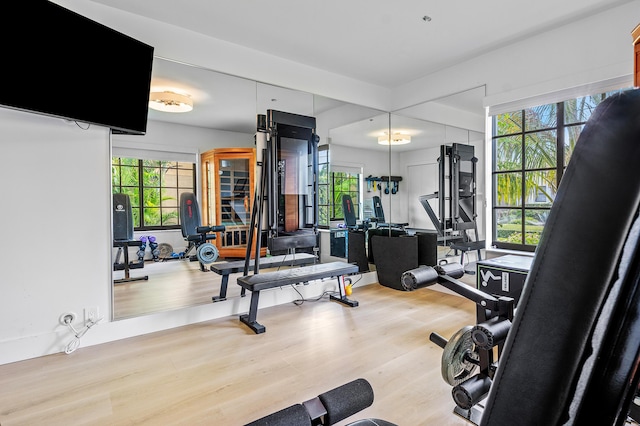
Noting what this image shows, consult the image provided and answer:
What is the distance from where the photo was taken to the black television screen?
207cm

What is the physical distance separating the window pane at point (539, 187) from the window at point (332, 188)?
2.04 meters

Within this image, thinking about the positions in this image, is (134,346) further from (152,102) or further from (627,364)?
(627,364)

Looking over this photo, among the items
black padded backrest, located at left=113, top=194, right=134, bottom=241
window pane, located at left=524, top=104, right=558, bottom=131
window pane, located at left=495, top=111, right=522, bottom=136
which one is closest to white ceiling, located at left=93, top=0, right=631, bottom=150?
window pane, located at left=495, top=111, right=522, bottom=136

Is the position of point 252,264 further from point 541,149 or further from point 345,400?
point 541,149

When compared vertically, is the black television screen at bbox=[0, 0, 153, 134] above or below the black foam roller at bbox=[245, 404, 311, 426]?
above

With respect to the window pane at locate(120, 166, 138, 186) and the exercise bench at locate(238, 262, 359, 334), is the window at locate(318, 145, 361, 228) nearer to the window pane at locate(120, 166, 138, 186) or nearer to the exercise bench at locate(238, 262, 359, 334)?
the exercise bench at locate(238, 262, 359, 334)

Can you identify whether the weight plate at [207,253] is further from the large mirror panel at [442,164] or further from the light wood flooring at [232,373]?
the large mirror panel at [442,164]

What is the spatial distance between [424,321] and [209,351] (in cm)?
203

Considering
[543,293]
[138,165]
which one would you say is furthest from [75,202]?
[543,293]

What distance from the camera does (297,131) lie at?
3828 mm


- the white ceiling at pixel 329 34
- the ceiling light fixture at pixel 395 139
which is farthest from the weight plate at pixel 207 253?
the ceiling light fixture at pixel 395 139

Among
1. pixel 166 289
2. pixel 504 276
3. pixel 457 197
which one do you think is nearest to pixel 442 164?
pixel 457 197

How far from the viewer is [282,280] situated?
10.6ft

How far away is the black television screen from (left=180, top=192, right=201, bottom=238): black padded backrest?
739mm
